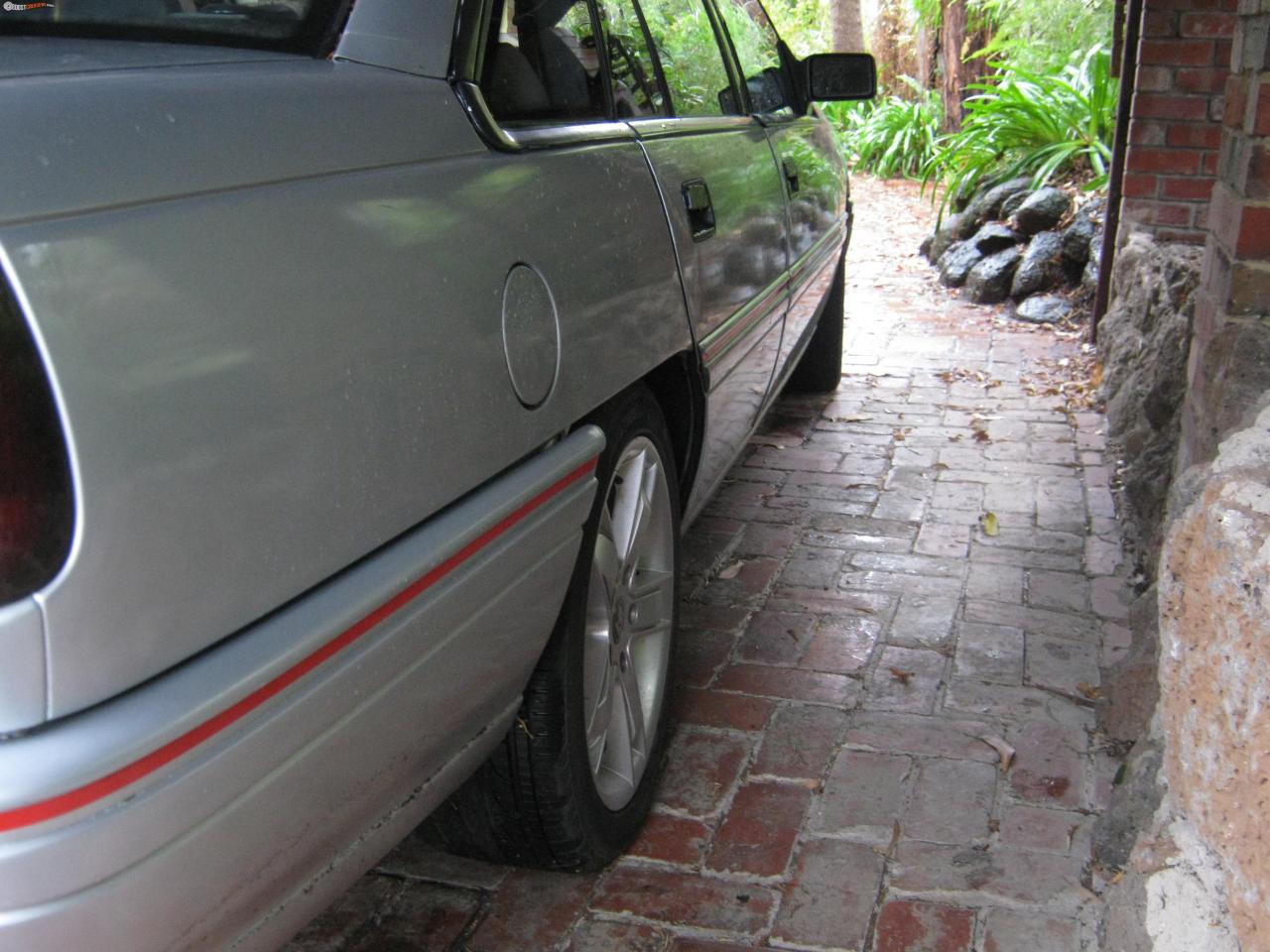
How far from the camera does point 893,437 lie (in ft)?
17.3

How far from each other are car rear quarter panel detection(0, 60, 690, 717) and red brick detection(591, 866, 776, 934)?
41.3 inches

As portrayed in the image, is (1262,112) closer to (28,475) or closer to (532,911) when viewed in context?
(532,911)

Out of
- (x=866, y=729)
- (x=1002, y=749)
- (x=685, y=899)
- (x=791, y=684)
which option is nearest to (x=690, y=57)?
(x=791, y=684)

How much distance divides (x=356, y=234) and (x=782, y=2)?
77.2ft

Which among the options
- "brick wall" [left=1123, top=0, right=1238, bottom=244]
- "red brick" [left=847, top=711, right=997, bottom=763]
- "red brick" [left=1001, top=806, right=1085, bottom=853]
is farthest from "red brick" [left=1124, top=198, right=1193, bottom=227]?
"red brick" [left=1001, top=806, right=1085, bottom=853]

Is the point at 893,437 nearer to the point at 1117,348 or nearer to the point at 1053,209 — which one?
the point at 1117,348

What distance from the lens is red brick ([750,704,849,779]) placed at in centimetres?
280

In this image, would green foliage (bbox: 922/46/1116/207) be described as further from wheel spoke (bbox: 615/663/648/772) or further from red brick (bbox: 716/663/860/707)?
wheel spoke (bbox: 615/663/648/772)

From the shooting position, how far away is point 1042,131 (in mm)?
8773

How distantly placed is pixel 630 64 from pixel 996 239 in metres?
5.96

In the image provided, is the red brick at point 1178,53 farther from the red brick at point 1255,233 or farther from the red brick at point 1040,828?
the red brick at point 1040,828

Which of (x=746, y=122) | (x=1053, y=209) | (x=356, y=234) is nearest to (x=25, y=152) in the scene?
(x=356, y=234)

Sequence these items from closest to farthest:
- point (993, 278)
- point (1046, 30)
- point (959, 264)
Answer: point (993, 278) → point (959, 264) → point (1046, 30)

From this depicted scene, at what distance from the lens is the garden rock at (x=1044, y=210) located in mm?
7934
